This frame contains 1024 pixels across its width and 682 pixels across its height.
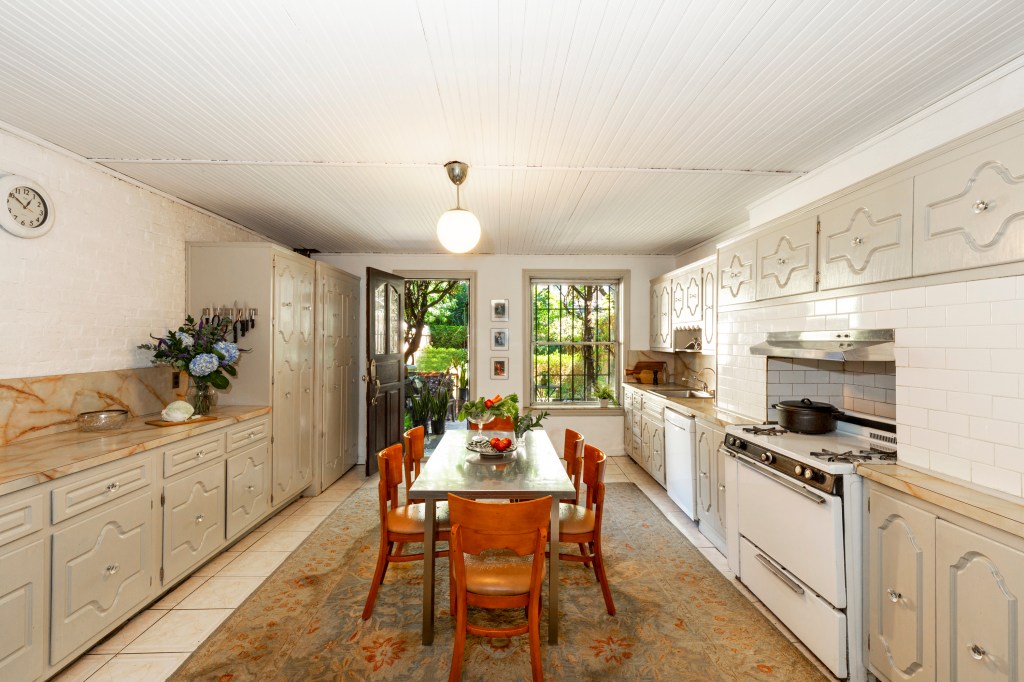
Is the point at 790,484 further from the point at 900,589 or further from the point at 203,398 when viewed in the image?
the point at 203,398

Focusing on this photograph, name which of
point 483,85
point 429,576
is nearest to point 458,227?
point 483,85

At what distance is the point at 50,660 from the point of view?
6.07ft

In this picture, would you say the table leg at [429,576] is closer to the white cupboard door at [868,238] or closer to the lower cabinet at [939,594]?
the lower cabinet at [939,594]

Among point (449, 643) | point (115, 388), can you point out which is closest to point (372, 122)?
point (115, 388)

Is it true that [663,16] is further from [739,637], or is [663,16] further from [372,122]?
[739,637]

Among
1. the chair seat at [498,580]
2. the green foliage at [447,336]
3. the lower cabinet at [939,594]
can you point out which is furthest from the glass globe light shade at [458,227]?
the green foliage at [447,336]

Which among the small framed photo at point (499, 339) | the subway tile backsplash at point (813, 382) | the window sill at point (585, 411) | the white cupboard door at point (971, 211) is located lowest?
the window sill at point (585, 411)

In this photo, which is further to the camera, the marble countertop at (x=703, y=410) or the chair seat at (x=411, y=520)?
the marble countertop at (x=703, y=410)

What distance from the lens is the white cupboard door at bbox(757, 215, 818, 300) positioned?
2549mm

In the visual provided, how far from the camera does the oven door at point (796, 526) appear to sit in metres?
1.92

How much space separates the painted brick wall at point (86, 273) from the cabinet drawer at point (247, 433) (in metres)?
0.80

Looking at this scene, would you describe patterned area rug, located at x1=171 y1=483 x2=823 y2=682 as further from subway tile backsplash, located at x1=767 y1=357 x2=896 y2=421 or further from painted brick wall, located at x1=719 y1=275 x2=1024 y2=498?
subway tile backsplash, located at x1=767 y1=357 x2=896 y2=421

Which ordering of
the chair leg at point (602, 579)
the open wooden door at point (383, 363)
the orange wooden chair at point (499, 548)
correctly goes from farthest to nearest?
the open wooden door at point (383, 363), the chair leg at point (602, 579), the orange wooden chair at point (499, 548)

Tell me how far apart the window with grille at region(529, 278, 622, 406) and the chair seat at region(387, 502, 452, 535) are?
135 inches
